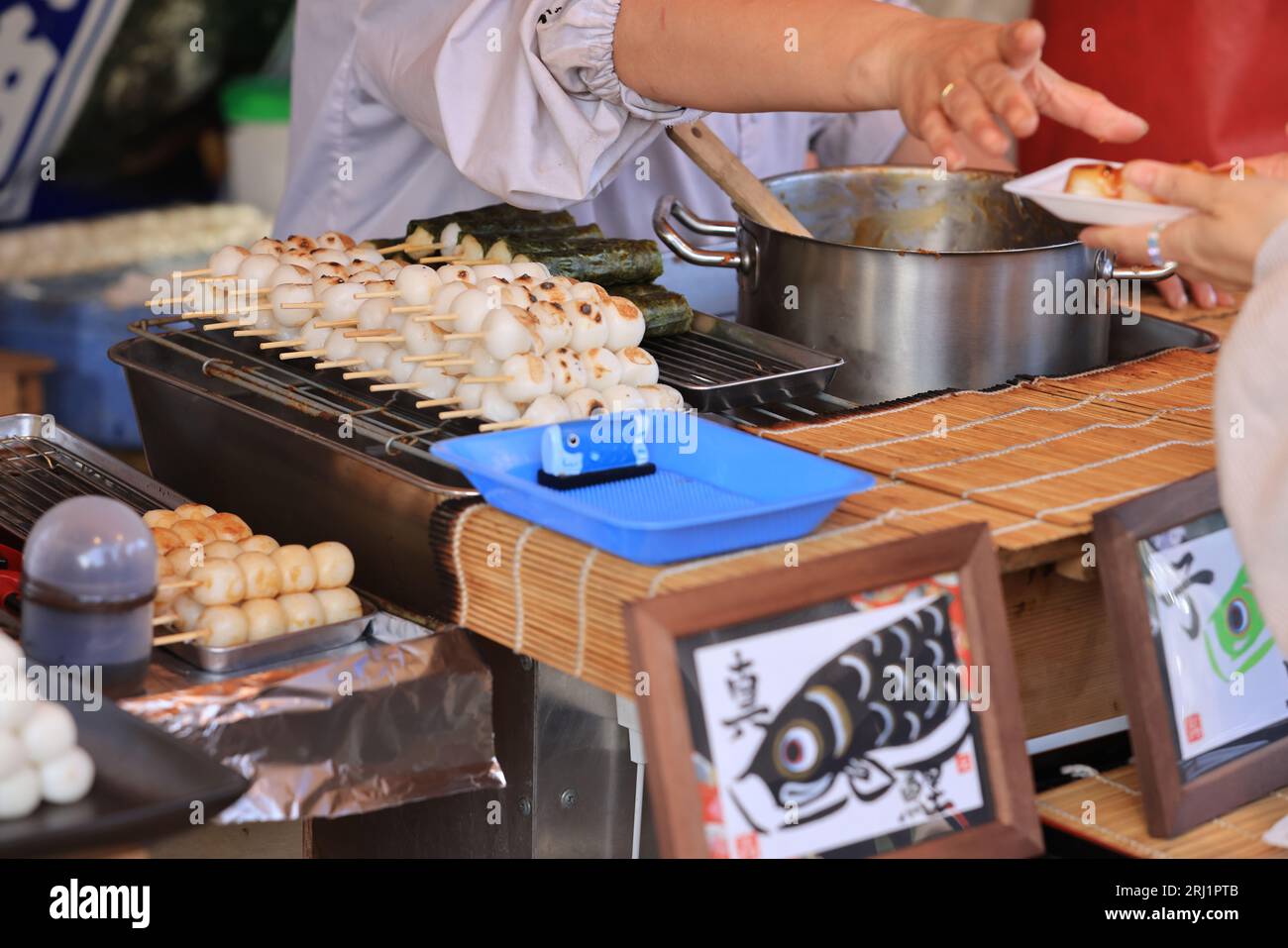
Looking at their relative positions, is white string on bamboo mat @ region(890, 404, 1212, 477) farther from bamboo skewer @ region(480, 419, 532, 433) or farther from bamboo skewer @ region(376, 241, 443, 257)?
bamboo skewer @ region(376, 241, 443, 257)

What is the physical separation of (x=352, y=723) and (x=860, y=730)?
2.02 feet

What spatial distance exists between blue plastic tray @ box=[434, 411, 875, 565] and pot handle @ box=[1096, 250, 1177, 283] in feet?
2.58

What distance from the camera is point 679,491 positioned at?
1.90m

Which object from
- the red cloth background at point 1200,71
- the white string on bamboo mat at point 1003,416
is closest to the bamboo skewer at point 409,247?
the white string on bamboo mat at point 1003,416

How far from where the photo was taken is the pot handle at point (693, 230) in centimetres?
262

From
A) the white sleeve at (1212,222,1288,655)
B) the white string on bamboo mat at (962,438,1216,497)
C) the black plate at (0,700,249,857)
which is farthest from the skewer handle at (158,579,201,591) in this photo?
the white sleeve at (1212,222,1288,655)

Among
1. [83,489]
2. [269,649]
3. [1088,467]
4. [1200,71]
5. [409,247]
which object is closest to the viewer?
[269,649]

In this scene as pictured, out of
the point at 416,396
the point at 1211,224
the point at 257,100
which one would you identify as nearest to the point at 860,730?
the point at 1211,224

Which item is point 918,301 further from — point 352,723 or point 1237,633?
point 352,723

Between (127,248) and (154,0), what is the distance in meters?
0.83

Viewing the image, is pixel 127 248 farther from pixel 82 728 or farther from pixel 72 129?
pixel 82 728

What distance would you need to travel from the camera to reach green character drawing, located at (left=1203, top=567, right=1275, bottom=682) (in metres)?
1.84

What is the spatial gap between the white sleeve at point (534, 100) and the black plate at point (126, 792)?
1.27 m

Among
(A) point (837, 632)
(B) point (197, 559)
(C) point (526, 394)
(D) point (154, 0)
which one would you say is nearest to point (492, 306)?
(C) point (526, 394)
